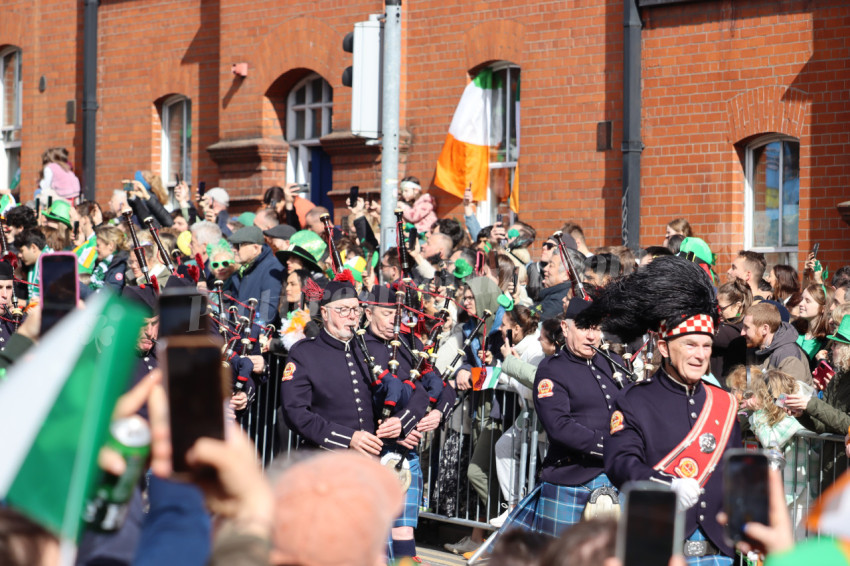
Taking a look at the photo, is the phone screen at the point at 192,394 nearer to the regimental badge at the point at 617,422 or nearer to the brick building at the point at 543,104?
the regimental badge at the point at 617,422

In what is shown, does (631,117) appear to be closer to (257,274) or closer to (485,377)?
(257,274)

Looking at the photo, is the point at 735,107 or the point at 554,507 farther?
the point at 735,107

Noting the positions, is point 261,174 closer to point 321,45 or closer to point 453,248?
point 321,45

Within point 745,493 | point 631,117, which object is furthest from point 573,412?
point 631,117

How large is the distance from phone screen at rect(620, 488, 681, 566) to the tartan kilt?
5264mm

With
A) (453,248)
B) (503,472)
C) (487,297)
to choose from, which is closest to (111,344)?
(503,472)

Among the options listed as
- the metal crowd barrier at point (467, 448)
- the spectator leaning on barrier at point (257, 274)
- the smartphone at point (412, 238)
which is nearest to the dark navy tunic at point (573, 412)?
the metal crowd barrier at point (467, 448)

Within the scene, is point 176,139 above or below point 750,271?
above

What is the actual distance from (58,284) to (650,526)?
1.69 meters

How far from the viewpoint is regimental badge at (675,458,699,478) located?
5.41 m

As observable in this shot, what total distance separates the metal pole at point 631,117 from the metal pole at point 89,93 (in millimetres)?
9624

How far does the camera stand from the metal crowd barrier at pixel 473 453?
9.07 metres

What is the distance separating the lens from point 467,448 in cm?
970

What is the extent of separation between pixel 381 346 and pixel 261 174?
9.95 m
